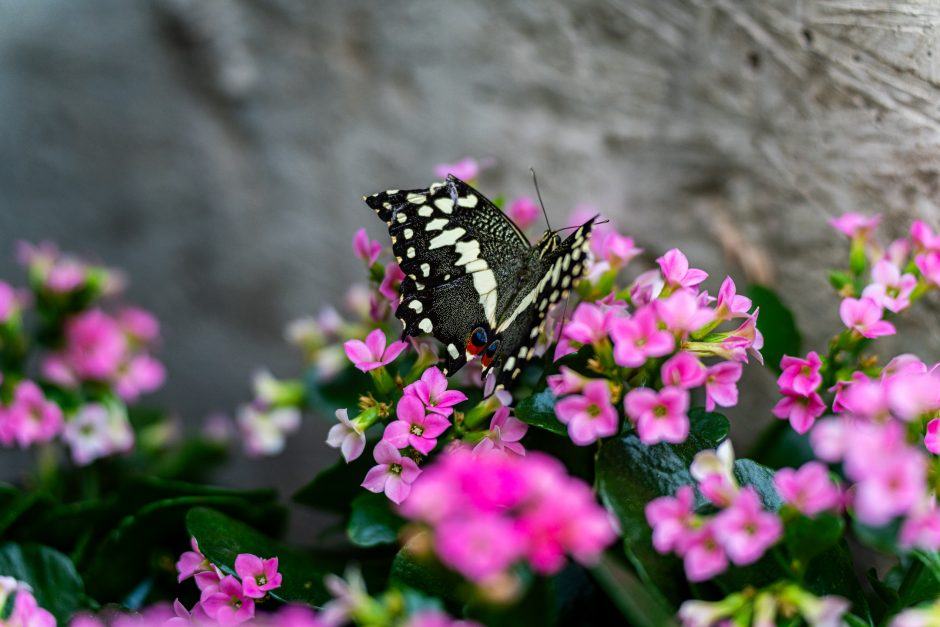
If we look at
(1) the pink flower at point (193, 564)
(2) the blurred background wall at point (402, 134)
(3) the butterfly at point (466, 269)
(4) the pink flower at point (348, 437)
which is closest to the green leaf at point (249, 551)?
(1) the pink flower at point (193, 564)

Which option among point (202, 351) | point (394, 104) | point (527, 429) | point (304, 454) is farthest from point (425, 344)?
point (202, 351)

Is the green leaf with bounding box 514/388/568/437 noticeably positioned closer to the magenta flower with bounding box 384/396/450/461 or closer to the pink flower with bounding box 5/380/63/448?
the magenta flower with bounding box 384/396/450/461

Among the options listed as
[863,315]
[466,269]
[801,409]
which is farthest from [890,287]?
[466,269]

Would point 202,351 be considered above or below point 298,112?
below

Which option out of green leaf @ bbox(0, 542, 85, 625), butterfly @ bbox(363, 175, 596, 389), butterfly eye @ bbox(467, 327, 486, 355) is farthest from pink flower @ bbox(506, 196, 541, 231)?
green leaf @ bbox(0, 542, 85, 625)

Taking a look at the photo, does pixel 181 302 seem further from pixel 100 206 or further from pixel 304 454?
pixel 304 454

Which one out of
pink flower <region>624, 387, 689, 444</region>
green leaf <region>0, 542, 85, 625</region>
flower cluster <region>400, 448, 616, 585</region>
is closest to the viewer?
flower cluster <region>400, 448, 616, 585</region>

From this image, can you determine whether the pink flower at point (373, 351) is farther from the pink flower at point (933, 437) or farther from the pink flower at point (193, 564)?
the pink flower at point (933, 437)
